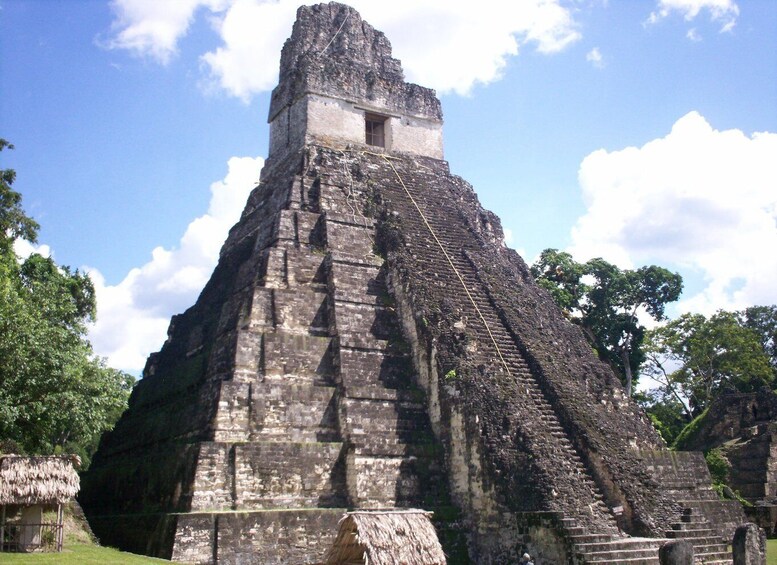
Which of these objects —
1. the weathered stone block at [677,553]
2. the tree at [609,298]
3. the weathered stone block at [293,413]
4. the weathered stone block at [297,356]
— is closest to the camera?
the weathered stone block at [677,553]

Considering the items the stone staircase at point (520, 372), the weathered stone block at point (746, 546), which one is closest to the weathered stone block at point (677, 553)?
the stone staircase at point (520, 372)

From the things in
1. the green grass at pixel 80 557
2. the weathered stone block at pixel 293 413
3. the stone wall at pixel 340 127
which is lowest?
the green grass at pixel 80 557

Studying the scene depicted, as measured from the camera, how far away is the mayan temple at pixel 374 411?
40.9ft

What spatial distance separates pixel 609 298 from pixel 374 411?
20.1 m

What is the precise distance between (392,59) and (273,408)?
12.5m

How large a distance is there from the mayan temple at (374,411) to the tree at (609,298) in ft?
40.3

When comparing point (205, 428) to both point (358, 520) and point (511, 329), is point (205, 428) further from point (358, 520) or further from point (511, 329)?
point (511, 329)

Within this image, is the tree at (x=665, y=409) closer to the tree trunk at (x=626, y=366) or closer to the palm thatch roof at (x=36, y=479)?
the tree trunk at (x=626, y=366)

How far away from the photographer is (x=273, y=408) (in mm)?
13727

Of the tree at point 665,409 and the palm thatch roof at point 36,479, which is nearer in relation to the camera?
the palm thatch roof at point 36,479

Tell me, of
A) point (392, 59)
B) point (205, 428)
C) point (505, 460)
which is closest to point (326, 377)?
point (205, 428)

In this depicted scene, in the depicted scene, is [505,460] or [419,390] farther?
[419,390]

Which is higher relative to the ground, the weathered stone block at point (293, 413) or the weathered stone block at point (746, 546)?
the weathered stone block at point (293, 413)

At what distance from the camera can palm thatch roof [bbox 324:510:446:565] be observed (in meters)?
10.6
